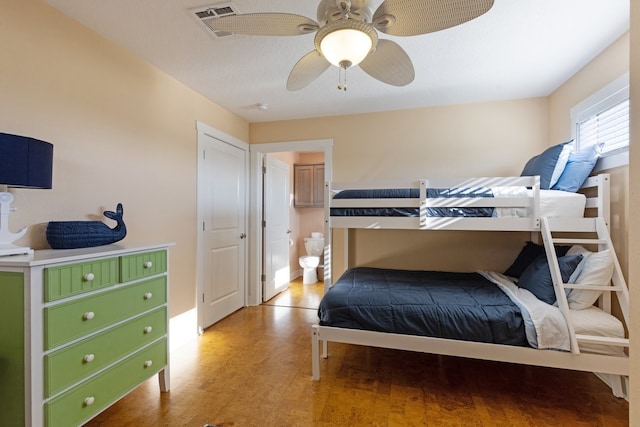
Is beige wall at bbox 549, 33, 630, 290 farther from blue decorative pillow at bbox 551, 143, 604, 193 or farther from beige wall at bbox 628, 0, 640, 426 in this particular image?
beige wall at bbox 628, 0, 640, 426

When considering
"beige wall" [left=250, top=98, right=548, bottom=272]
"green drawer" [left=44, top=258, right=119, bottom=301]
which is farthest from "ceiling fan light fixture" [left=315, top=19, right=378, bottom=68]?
"beige wall" [left=250, top=98, right=548, bottom=272]

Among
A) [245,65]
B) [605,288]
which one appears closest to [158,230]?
[245,65]

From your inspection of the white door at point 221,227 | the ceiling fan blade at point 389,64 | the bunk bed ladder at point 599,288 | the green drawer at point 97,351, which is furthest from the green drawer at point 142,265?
the bunk bed ladder at point 599,288

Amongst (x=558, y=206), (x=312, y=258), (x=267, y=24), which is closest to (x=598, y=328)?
(x=558, y=206)

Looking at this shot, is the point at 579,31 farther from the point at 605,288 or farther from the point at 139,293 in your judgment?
the point at 139,293

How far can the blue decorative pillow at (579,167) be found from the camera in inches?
92.6

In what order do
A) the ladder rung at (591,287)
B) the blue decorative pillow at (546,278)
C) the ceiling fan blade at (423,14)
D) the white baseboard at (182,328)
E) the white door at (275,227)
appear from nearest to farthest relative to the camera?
the ceiling fan blade at (423,14) → the ladder rung at (591,287) → the blue decorative pillow at (546,278) → the white baseboard at (182,328) → the white door at (275,227)

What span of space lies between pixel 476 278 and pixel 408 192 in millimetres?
1112

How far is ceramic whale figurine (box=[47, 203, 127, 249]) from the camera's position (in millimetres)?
1687

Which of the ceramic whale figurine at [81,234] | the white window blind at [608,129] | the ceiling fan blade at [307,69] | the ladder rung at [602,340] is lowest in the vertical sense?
the ladder rung at [602,340]

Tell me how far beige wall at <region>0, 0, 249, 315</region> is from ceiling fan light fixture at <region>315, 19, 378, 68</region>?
1.58m

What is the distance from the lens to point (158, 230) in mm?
2562

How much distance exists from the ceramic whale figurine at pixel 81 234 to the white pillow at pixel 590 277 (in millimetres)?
2965

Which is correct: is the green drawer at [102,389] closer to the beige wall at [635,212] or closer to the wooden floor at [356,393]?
the wooden floor at [356,393]
